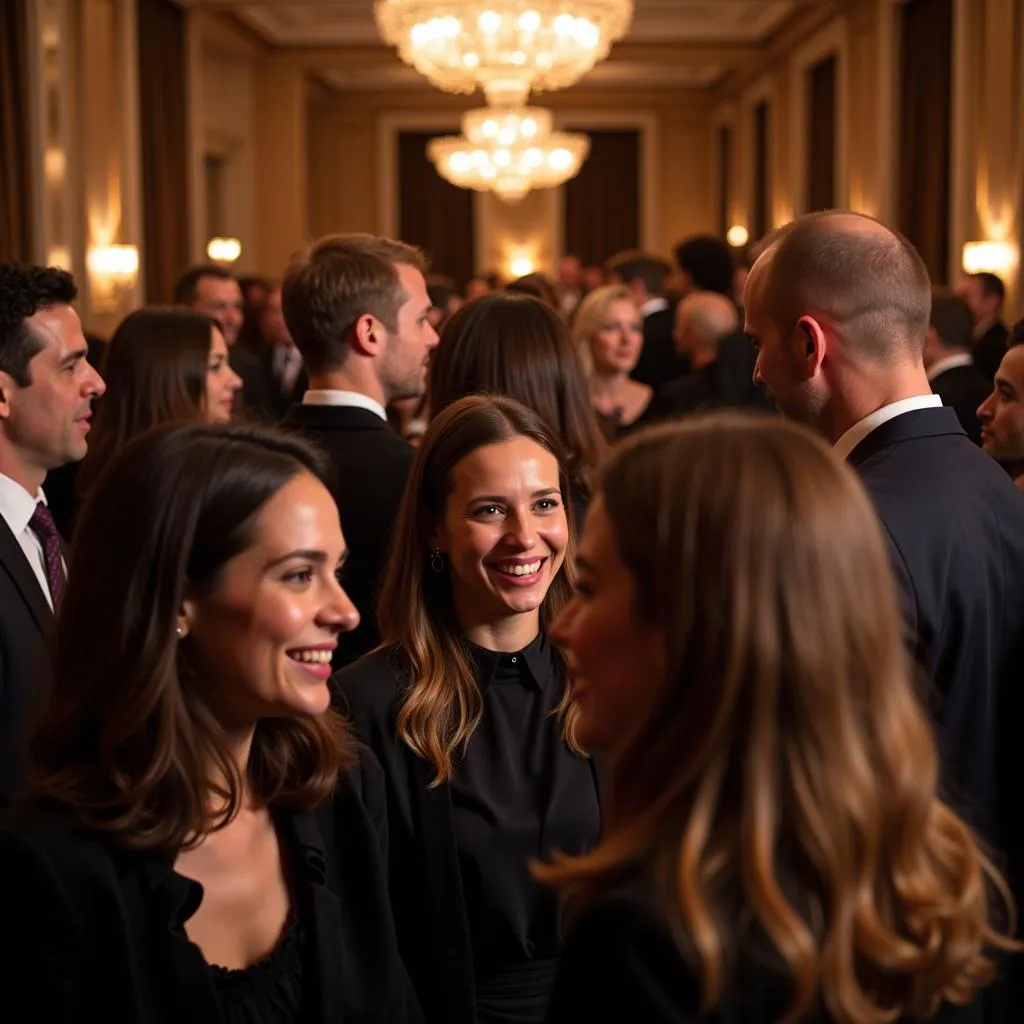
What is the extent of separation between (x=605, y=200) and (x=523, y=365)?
61.9 ft

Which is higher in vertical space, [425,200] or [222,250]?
[425,200]

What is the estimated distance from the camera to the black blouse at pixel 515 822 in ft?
7.85

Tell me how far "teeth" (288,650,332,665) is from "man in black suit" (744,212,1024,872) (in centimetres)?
96

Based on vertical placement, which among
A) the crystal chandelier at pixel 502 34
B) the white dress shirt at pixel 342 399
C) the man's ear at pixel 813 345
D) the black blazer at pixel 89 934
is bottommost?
the black blazer at pixel 89 934

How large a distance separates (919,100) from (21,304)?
1071 cm

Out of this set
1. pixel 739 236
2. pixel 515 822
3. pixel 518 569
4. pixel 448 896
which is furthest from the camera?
pixel 739 236

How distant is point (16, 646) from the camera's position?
2.70 m

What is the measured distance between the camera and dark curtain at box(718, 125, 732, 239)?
67.8ft

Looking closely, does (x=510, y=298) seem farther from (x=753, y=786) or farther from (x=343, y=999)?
(x=753, y=786)

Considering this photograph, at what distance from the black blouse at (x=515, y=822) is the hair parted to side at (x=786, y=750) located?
3.48ft

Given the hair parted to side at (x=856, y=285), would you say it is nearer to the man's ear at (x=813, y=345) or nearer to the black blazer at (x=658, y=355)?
the man's ear at (x=813, y=345)

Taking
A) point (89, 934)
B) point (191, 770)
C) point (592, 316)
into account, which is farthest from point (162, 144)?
point (89, 934)

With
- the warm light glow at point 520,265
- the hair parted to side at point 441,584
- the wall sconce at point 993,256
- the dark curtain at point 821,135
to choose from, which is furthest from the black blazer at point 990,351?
the warm light glow at point 520,265

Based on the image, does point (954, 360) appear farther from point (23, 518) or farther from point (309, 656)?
point (309, 656)
